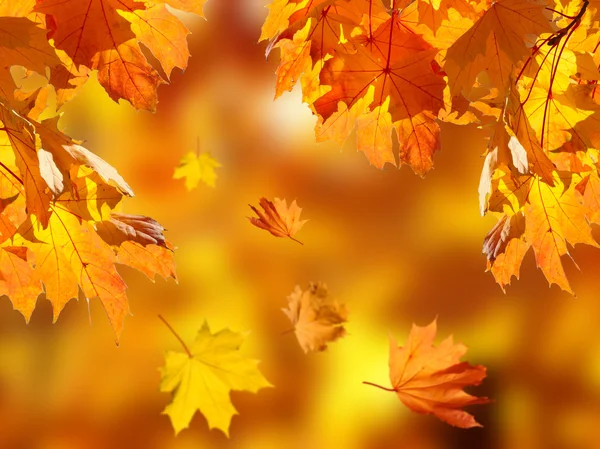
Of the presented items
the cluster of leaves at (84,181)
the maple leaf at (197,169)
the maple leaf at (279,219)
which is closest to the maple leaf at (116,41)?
the cluster of leaves at (84,181)

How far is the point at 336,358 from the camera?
220 cm

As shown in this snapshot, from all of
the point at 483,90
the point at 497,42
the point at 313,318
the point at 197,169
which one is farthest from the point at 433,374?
the point at 197,169

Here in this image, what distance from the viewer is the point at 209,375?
5.26 ft

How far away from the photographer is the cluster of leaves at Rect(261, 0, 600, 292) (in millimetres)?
597

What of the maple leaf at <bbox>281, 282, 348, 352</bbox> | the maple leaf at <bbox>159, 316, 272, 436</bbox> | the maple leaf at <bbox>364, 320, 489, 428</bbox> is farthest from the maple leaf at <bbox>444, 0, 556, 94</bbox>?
the maple leaf at <bbox>281, 282, 348, 352</bbox>

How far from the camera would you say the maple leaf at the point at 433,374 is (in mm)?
1362

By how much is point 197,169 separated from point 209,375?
2.89ft

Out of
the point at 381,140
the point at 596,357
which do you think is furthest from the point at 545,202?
the point at 596,357

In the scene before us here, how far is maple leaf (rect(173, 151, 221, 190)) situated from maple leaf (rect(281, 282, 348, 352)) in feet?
2.09

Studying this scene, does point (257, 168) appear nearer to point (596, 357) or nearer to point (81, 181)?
point (596, 357)

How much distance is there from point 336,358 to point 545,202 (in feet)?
5.09

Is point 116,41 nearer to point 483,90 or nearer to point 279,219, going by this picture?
point 483,90

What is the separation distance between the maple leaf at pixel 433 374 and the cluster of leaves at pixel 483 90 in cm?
66

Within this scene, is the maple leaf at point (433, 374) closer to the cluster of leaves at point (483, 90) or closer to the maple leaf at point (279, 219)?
the maple leaf at point (279, 219)
